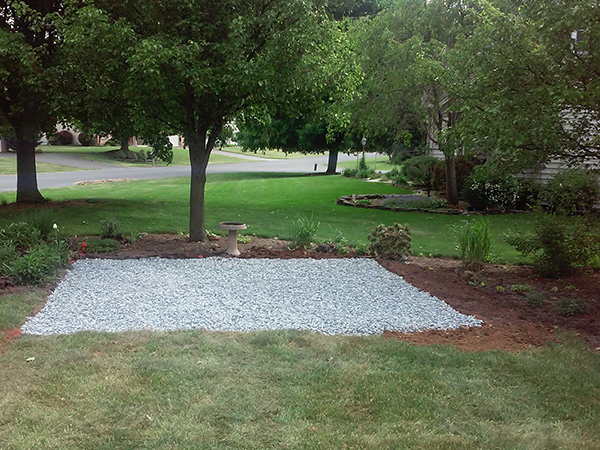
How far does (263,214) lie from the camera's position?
13.8 meters

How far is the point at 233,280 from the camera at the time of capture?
284 inches

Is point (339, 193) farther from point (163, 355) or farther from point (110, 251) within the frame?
point (163, 355)

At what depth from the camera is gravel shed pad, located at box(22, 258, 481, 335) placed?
5.47m

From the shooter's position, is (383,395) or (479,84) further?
(479,84)

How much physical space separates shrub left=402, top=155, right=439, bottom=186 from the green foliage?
48.9ft

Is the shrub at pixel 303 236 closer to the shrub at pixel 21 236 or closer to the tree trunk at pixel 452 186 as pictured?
the shrub at pixel 21 236

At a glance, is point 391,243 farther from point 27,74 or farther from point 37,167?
point 37,167

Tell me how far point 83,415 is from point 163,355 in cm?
106

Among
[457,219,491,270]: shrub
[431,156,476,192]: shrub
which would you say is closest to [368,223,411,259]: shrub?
[457,219,491,270]: shrub

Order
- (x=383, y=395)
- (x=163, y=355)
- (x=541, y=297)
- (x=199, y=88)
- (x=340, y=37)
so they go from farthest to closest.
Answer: (x=340, y=37) → (x=199, y=88) → (x=541, y=297) → (x=163, y=355) → (x=383, y=395)

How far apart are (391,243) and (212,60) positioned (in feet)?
13.3

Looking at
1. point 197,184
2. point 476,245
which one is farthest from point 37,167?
point 476,245

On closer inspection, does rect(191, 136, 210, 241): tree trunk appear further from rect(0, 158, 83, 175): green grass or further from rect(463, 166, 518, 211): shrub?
rect(0, 158, 83, 175): green grass

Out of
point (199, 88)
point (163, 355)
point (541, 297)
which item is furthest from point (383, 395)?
point (199, 88)
